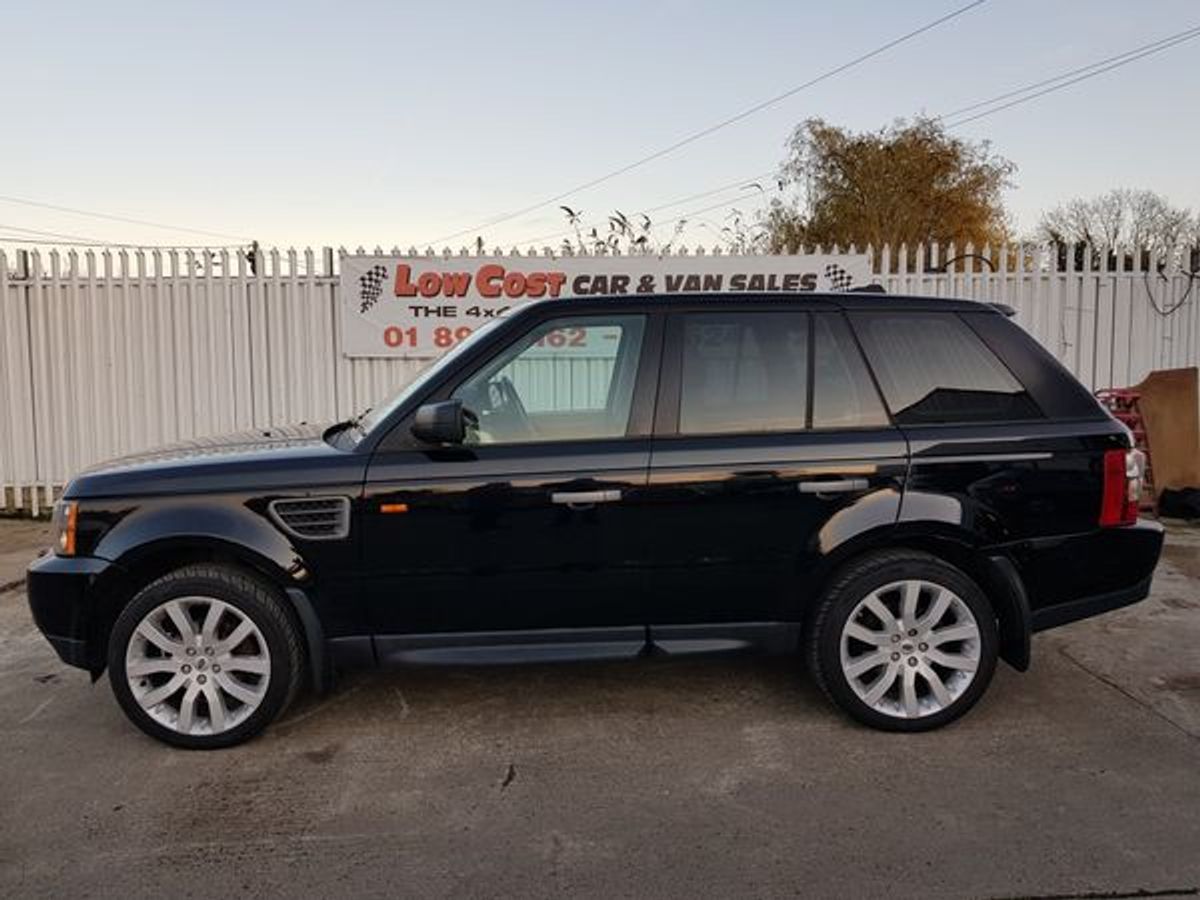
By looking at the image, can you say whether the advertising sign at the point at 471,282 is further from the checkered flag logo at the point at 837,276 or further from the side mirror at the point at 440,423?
the side mirror at the point at 440,423

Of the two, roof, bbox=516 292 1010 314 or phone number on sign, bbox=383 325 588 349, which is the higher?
phone number on sign, bbox=383 325 588 349

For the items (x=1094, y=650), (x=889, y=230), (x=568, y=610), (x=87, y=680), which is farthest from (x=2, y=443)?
(x=889, y=230)

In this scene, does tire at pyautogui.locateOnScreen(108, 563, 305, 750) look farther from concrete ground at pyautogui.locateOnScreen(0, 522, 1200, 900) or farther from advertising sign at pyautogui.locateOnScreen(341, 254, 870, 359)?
advertising sign at pyautogui.locateOnScreen(341, 254, 870, 359)

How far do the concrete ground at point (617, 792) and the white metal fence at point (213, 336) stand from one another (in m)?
4.85

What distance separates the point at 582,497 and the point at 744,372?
0.88 metres

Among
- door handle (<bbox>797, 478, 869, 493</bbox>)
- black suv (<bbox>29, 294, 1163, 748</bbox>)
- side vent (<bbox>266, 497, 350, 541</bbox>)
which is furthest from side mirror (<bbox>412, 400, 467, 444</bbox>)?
door handle (<bbox>797, 478, 869, 493</bbox>)

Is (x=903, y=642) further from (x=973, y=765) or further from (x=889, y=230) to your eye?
(x=889, y=230)

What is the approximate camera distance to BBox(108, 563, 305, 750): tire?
13.1 feet

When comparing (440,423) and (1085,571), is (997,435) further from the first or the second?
(440,423)

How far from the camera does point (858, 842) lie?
3299 millimetres

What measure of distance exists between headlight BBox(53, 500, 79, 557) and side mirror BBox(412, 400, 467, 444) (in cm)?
145

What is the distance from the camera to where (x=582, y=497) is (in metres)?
3.99

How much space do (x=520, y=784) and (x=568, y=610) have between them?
0.70 meters

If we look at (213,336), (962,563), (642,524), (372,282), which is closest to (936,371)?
(962,563)
